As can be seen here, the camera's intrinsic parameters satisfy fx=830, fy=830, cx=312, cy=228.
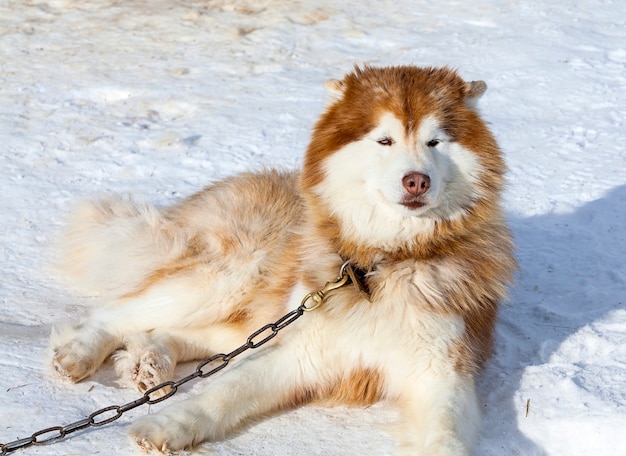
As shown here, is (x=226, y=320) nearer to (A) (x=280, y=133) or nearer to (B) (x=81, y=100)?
(A) (x=280, y=133)

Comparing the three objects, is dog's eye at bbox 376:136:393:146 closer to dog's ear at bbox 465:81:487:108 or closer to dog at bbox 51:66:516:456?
dog at bbox 51:66:516:456

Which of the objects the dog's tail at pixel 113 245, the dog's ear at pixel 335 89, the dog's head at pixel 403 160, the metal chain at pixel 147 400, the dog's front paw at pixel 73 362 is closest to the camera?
the metal chain at pixel 147 400

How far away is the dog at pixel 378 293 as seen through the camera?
315 cm

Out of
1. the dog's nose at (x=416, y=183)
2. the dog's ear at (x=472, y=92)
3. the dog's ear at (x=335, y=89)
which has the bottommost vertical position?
the dog's nose at (x=416, y=183)

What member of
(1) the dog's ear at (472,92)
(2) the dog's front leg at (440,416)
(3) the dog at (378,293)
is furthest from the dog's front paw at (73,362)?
(1) the dog's ear at (472,92)

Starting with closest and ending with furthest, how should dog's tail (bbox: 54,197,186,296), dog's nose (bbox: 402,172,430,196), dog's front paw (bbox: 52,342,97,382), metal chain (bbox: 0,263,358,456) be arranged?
1. metal chain (bbox: 0,263,358,456)
2. dog's nose (bbox: 402,172,430,196)
3. dog's front paw (bbox: 52,342,97,382)
4. dog's tail (bbox: 54,197,186,296)

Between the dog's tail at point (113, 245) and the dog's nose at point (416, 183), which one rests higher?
the dog's nose at point (416, 183)

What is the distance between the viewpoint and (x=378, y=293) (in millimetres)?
3373

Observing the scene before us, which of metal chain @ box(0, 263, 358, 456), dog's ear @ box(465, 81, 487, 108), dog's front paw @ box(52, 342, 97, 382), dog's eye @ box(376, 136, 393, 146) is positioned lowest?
dog's front paw @ box(52, 342, 97, 382)

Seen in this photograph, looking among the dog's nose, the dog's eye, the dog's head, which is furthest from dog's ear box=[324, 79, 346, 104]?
the dog's nose

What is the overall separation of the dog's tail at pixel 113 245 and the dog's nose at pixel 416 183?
4.70 feet

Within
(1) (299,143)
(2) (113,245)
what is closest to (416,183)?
(2) (113,245)

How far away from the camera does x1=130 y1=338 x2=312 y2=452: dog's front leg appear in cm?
296

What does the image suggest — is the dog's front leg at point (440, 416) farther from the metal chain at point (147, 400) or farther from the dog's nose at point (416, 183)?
the dog's nose at point (416, 183)
